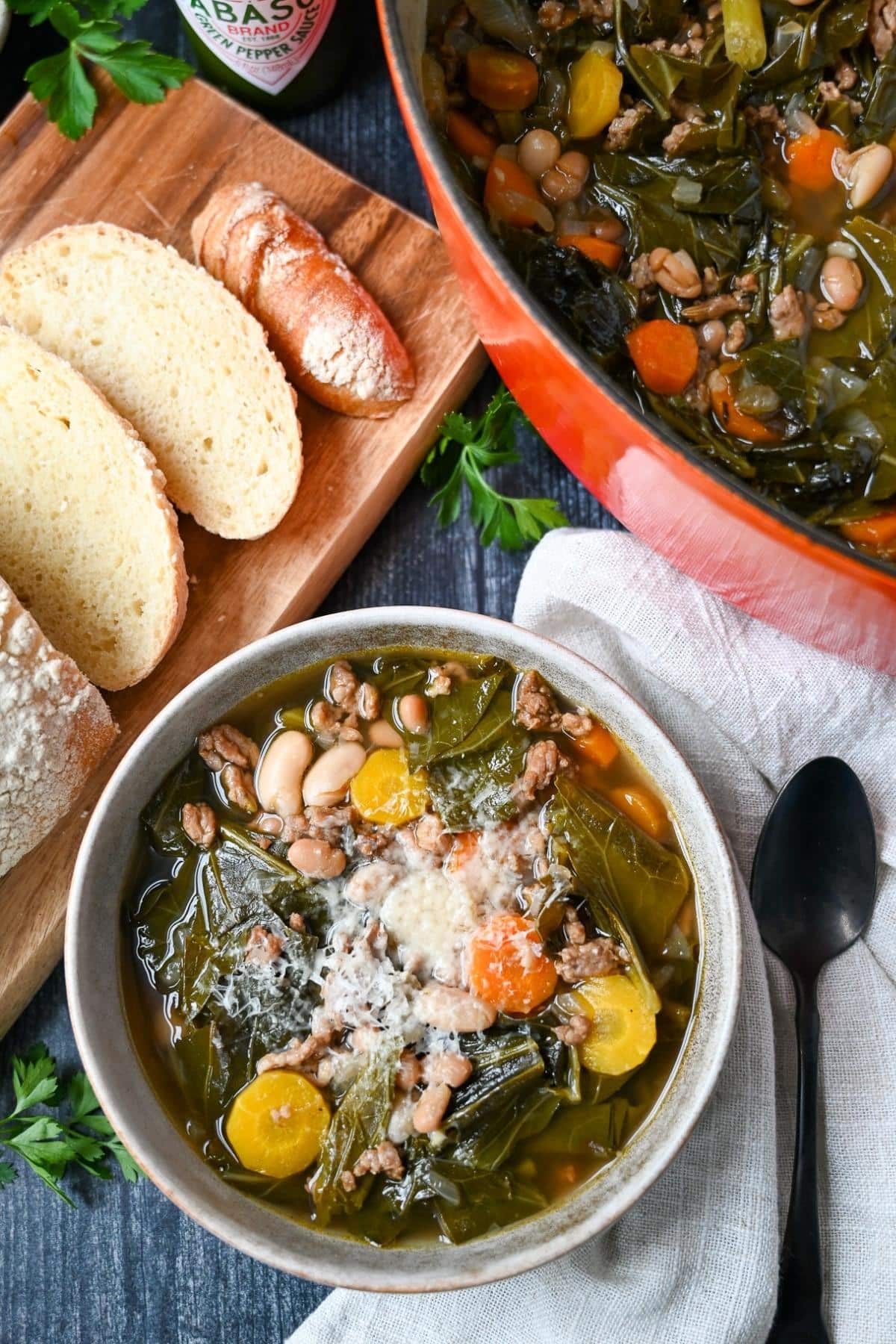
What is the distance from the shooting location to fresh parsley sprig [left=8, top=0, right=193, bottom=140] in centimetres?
321

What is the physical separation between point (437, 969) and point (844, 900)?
104 centimetres

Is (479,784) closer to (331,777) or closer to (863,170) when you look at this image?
(331,777)

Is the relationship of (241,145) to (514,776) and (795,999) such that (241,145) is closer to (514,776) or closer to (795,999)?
(514,776)

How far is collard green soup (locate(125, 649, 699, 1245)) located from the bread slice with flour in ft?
2.15

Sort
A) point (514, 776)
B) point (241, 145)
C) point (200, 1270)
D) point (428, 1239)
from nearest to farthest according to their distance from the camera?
point (428, 1239) < point (514, 776) < point (200, 1270) < point (241, 145)

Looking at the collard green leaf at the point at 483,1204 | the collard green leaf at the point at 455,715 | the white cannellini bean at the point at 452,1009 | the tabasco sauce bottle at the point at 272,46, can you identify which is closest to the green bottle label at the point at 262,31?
the tabasco sauce bottle at the point at 272,46

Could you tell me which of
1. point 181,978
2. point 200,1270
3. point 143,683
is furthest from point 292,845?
point 200,1270

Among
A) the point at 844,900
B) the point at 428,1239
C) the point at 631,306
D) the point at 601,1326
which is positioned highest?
the point at 631,306

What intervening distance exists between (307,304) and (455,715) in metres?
1.16

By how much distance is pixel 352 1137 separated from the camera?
2.70 metres

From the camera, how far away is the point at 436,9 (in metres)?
2.72

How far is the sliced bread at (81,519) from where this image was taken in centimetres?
317

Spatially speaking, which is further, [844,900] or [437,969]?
[844,900]

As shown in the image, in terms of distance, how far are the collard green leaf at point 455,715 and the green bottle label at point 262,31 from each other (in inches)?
68.3
